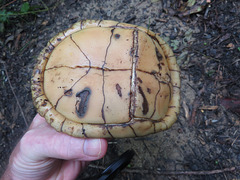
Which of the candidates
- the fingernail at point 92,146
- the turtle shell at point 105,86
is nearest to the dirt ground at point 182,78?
the turtle shell at point 105,86

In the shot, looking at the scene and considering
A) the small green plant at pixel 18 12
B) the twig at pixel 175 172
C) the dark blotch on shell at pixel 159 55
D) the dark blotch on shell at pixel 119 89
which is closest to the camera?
the dark blotch on shell at pixel 119 89

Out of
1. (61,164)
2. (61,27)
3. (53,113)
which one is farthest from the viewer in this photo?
(61,27)

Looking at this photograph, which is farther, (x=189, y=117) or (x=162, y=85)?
(x=189, y=117)

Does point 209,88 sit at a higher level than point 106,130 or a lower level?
lower

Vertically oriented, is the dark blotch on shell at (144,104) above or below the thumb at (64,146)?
above

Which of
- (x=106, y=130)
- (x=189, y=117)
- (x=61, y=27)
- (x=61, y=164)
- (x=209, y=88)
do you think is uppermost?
(x=61, y=27)

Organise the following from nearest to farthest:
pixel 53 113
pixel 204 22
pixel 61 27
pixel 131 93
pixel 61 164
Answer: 1. pixel 131 93
2. pixel 53 113
3. pixel 61 164
4. pixel 204 22
5. pixel 61 27

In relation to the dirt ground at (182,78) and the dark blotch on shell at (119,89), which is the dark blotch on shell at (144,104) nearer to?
the dark blotch on shell at (119,89)

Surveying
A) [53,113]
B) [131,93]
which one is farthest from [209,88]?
[53,113]

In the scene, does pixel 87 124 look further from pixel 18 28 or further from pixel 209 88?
pixel 18 28
